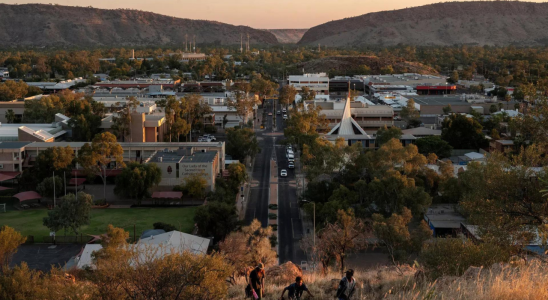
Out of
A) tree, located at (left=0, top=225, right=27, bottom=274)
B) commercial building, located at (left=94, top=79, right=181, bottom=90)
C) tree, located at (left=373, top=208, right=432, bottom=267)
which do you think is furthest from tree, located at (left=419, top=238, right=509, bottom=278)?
commercial building, located at (left=94, top=79, right=181, bottom=90)

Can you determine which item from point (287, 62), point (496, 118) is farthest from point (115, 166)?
point (287, 62)

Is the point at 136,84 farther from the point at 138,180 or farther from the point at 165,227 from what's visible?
the point at 165,227

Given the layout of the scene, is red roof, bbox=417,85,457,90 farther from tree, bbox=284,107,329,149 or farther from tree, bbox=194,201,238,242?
tree, bbox=194,201,238,242

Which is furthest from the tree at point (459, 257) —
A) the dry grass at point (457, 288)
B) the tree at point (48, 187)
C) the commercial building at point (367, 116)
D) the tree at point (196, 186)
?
the commercial building at point (367, 116)

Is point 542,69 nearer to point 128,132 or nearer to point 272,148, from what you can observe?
point 272,148

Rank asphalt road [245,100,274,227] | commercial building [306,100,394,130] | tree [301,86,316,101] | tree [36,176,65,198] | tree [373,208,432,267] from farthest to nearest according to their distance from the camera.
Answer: tree [301,86,316,101] < commercial building [306,100,394,130] < tree [36,176,65,198] < asphalt road [245,100,274,227] < tree [373,208,432,267]

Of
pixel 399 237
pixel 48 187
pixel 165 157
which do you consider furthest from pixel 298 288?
pixel 165 157
